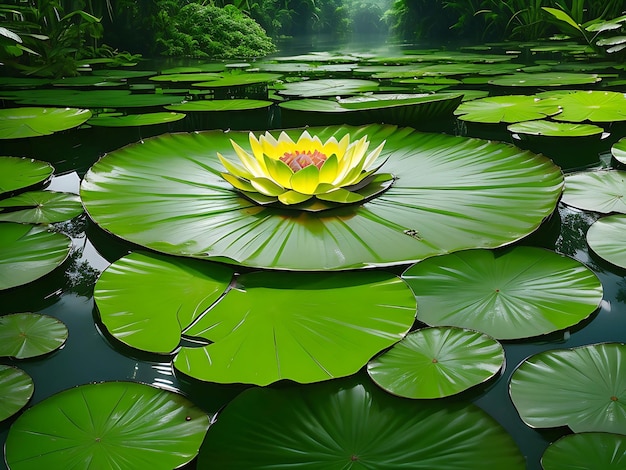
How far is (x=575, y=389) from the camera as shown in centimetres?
57

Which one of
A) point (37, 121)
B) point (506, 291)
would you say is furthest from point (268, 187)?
point (37, 121)

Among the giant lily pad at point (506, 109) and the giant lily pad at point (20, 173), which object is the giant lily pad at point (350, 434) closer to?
the giant lily pad at point (20, 173)

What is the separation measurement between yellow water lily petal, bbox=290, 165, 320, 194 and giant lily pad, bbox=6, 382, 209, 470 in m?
0.52

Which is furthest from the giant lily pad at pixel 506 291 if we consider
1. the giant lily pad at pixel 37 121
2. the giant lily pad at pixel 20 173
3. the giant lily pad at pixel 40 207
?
the giant lily pad at pixel 37 121

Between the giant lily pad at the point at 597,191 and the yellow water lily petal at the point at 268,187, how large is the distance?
24.1 inches

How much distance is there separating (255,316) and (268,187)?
40 cm

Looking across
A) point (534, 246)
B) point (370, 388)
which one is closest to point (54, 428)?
point (370, 388)

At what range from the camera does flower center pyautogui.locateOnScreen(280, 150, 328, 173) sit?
1092 millimetres

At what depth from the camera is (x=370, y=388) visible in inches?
23.8

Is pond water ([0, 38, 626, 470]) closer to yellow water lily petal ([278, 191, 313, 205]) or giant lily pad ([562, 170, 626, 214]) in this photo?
giant lily pad ([562, 170, 626, 214])

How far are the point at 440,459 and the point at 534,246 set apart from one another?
55 cm

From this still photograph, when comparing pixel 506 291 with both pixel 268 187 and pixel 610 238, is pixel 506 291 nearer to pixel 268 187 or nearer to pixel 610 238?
pixel 610 238

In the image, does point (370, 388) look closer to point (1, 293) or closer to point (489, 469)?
point (489, 469)

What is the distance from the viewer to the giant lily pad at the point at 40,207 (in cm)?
112
